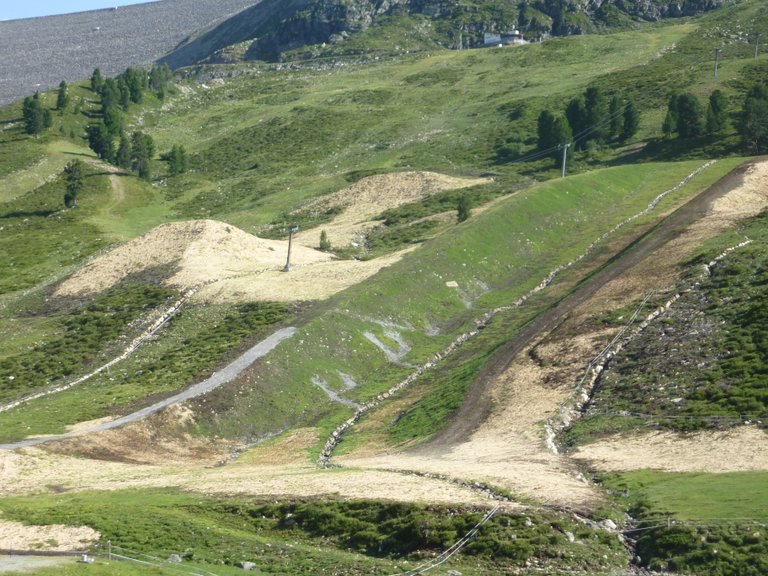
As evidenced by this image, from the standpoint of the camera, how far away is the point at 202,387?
3000 inches

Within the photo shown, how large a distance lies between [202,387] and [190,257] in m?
40.5

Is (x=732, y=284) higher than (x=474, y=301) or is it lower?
higher

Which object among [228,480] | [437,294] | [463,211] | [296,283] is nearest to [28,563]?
[228,480]

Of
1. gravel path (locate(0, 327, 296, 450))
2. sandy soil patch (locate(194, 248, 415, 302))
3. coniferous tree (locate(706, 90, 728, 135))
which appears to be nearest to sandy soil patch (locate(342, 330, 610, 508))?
gravel path (locate(0, 327, 296, 450))

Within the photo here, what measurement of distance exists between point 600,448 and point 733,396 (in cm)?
852

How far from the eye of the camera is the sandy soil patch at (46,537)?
42.4m

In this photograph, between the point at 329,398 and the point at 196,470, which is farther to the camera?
the point at 329,398

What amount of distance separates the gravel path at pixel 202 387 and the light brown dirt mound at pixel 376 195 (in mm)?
54928

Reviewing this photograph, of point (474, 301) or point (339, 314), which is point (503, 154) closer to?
point (474, 301)

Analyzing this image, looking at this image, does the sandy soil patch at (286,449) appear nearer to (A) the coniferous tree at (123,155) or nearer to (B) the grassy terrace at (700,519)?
(B) the grassy terrace at (700,519)

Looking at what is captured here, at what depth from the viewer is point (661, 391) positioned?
6169 centimetres

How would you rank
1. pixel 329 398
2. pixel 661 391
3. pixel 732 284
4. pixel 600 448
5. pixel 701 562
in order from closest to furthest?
pixel 701 562, pixel 600 448, pixel 661 391, pixel 732 284, pixel 329 398

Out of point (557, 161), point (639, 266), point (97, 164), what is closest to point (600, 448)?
point (639, 266)

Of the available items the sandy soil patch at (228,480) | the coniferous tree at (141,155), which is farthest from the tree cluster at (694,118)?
the sandy soil patch at (228,480)
